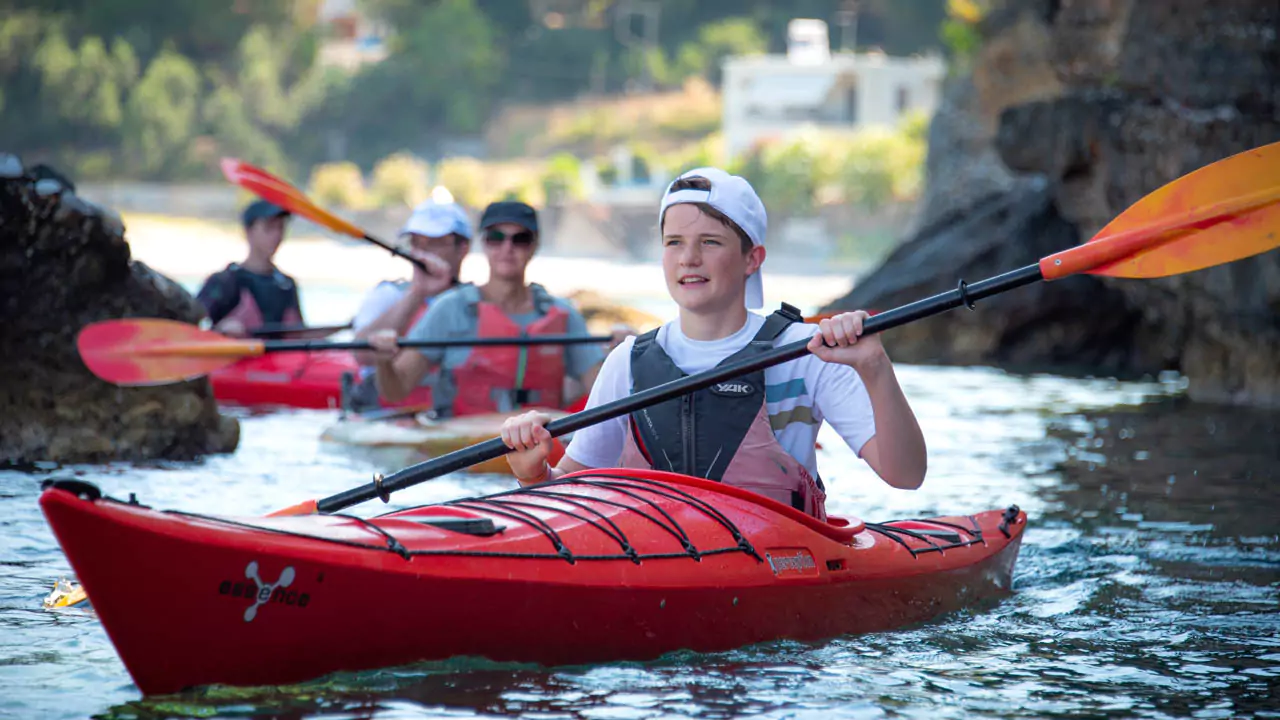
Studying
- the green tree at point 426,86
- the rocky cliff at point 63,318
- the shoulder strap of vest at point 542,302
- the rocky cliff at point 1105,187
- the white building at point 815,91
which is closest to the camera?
the rocky cliff at point 63,318

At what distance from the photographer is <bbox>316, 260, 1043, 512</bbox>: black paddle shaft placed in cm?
355

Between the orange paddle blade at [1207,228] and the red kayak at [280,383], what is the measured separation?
18.7 feet

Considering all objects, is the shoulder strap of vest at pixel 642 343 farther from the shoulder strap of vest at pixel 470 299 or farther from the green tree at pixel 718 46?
the green tree at pixel 718 46

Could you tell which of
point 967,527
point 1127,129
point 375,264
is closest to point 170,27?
point 375,264

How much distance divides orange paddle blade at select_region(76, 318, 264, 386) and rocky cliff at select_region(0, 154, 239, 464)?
4.29 ft

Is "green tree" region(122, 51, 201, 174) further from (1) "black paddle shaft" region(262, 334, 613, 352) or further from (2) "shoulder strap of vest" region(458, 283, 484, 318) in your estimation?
(1) "black paddle shaft" region(262, 334, 613, 352)

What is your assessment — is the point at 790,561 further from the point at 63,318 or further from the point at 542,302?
the point at 63,318

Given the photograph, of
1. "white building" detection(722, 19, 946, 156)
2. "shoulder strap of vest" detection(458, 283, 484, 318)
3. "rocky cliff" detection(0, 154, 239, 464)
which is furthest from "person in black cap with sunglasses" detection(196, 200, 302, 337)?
"white building" detection(722, 19, 946, 156)

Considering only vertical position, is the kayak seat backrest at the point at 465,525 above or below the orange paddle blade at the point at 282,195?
below

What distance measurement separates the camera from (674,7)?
56781 mm

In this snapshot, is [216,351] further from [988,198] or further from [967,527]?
[988,198]

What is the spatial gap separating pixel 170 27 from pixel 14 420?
144 ft

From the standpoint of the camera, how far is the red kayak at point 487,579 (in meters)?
2.89

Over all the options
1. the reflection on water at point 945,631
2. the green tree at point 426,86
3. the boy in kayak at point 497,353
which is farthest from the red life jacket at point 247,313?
the green tree at point 426,86
